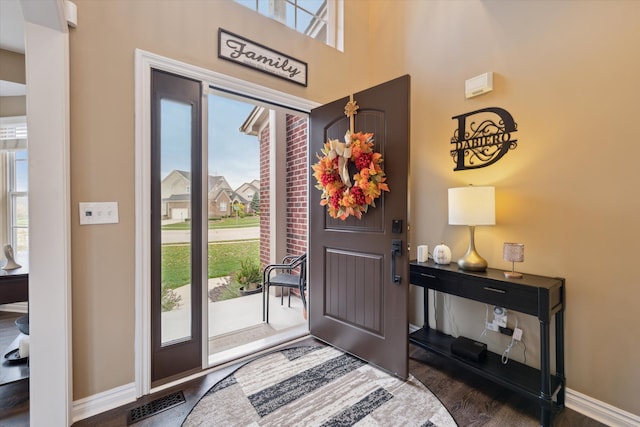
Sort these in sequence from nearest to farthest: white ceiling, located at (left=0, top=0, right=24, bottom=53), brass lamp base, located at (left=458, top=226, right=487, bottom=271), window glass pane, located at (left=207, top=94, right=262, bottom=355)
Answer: white ceiling, located at (left=0, top=0, right=24, bottom=53), brass lamp base, located at (left=458, top=226, right=487, bottom=271), window glass pane, located at (left=207, top=94, right=262, bottom=355)

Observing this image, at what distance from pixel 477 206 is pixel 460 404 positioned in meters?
1.33

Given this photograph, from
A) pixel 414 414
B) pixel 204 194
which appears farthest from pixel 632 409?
pixel 204 194

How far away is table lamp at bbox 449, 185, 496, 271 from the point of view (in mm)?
1914

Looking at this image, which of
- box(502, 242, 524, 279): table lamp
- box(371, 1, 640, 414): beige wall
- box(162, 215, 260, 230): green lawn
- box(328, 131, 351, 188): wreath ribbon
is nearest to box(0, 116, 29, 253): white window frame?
box(162, 215, 260, 230): green lawn

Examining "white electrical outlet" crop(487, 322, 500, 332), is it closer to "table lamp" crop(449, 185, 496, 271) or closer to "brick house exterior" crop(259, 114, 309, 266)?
"table lamp" crop(449, 185, 496, 271)

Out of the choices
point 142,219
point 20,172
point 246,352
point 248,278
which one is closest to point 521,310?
point 246,352

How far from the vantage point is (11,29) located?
210 centimetres

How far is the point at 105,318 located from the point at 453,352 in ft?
8.10

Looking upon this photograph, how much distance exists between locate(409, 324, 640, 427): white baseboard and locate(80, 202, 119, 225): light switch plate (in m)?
3.18

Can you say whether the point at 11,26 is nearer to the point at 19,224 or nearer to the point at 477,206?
the point at 19,224

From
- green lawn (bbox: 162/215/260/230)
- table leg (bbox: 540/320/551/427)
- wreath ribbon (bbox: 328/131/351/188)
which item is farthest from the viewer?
green lawn (bbox: 162/215/260/230)

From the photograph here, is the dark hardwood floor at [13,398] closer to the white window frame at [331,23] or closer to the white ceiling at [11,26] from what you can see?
the white ceiling at [11,26]

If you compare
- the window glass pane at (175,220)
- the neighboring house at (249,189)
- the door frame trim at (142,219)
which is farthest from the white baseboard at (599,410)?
the neighboring house at (249,189)

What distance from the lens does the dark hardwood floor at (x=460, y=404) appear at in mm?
1577
